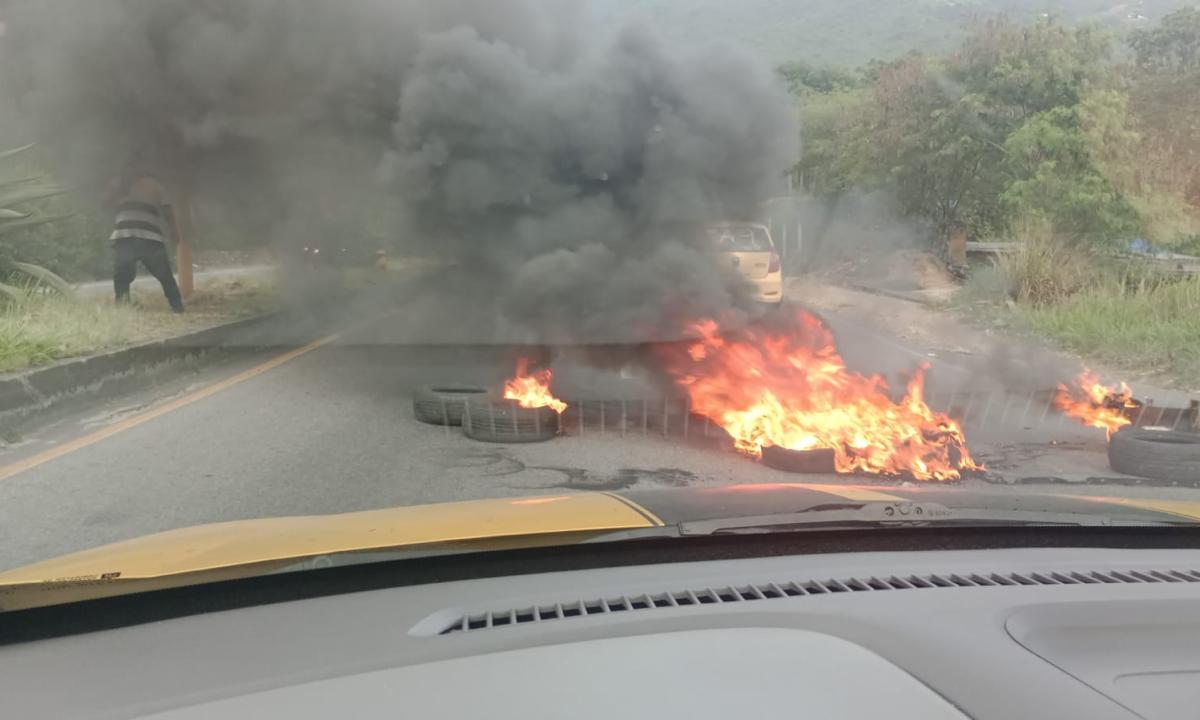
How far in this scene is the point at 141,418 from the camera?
6625 mm

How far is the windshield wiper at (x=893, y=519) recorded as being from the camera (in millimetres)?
2400

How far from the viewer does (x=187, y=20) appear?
29.8ft

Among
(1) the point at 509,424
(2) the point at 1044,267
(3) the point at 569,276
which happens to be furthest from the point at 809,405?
Answer: (2) the point at 1044,267

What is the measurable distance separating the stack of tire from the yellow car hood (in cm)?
316

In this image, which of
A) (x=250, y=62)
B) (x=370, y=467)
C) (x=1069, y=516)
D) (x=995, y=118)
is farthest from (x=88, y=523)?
(x=995, y=118)

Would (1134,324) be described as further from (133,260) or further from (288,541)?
(133,260)

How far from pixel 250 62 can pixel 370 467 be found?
5571mm

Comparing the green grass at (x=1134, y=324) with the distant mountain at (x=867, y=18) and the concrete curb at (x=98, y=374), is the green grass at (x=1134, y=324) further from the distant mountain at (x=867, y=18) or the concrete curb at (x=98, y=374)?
the concrete curb at (x=98, y=374)

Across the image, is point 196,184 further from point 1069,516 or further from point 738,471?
point 1069,516

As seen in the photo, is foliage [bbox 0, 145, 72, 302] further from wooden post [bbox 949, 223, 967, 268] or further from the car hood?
wooden post [bbox 949, 223, 967, 268]

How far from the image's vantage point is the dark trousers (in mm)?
10984

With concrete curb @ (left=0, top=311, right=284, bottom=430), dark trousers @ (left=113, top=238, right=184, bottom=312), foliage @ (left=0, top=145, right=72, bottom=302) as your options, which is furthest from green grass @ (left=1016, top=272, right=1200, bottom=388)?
foliage @ (left=0, top=145, right=72, bottom=302)

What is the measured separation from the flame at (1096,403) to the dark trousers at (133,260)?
31.1 feet

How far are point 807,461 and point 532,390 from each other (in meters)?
2.34
